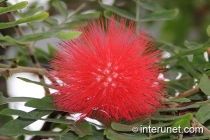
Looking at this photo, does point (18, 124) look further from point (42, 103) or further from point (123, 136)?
point (123, 136)

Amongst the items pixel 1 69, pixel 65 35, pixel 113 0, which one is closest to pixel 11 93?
pixel 113 0

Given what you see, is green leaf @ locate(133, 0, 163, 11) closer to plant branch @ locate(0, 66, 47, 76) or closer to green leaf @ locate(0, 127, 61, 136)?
plant branch @ locate(0, 66, 47, 76)

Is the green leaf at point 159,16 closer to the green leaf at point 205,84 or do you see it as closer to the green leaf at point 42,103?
the green leaf at point 205,84

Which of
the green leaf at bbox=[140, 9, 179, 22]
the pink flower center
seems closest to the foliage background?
the green leaf at bbox=[140, 9, 179, 22]

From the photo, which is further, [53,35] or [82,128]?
[82,128]

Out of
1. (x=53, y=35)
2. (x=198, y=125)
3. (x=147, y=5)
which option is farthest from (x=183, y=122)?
(x=147, y=5)

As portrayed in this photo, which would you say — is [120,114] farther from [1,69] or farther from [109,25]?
[1,69]

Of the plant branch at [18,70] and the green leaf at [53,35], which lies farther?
the plant branch at [18,70]

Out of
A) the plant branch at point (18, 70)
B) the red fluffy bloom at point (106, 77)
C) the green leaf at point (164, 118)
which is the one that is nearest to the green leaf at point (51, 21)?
the plant branch at point (18, 70)
